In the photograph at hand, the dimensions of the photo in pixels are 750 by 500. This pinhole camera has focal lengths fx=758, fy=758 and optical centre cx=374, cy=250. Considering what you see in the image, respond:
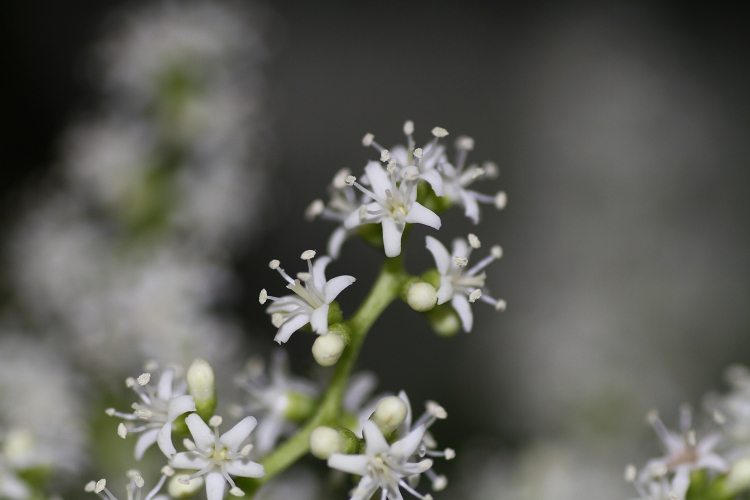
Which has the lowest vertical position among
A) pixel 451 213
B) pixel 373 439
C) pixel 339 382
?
pixel 373 439

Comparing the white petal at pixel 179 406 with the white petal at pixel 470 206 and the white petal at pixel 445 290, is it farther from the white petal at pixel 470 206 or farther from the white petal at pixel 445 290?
the white petal at pixel 470 206

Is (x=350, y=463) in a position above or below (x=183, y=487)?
below

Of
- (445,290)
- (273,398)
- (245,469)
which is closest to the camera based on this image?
(245,469)

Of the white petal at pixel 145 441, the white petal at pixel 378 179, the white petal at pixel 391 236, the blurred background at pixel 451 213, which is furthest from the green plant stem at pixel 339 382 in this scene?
the blurred background at pixel 451 213

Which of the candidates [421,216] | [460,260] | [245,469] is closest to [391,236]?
[421,216]

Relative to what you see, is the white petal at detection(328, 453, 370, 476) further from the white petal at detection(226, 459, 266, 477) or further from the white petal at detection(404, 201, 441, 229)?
the white petal at detection(404, 201, 441, 229)

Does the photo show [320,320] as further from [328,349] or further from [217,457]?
[217,457]

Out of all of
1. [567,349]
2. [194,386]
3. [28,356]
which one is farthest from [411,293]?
[567,349]

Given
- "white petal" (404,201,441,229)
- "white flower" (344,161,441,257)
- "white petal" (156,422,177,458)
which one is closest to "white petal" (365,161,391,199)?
"white flower" (344,161,441,257)
